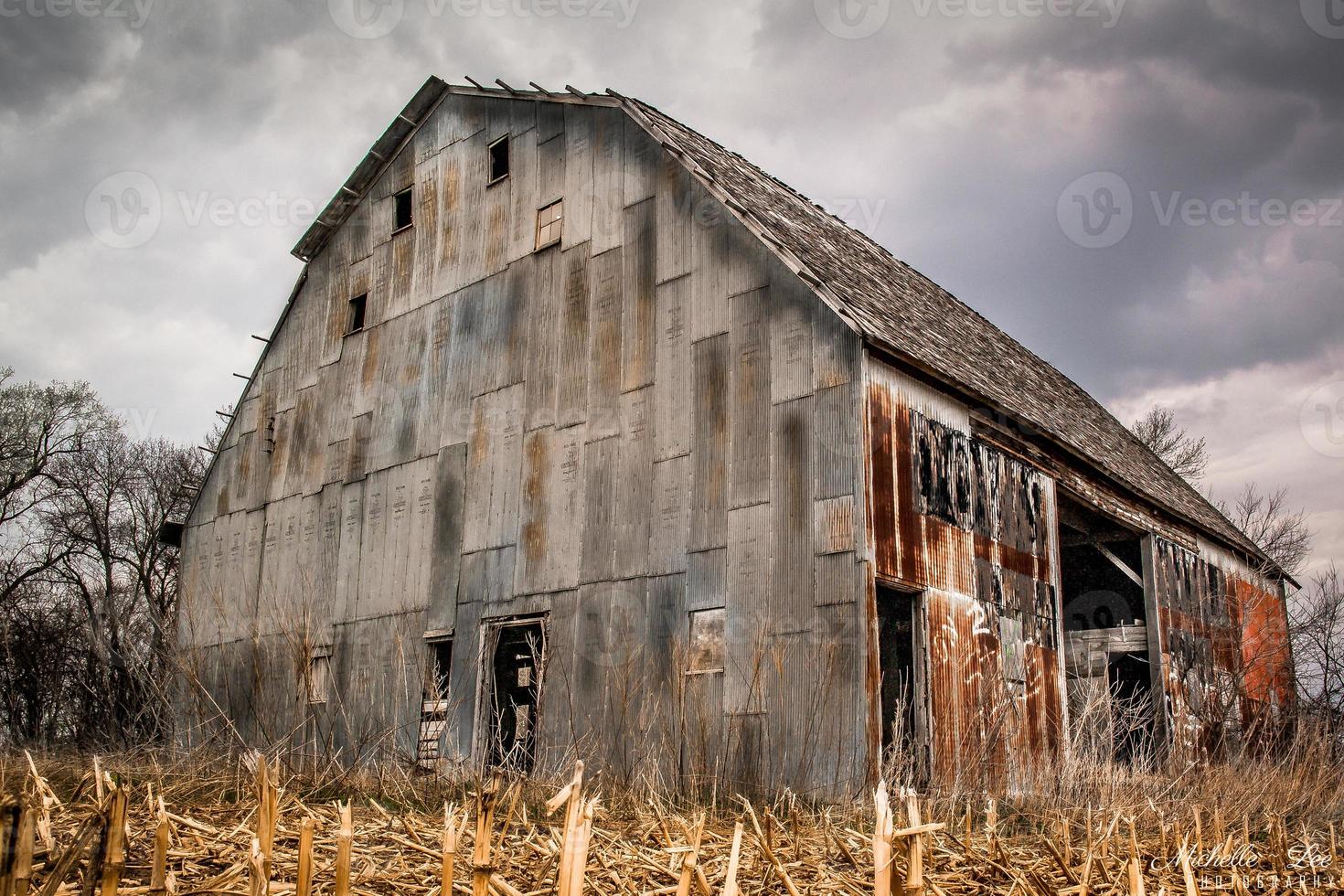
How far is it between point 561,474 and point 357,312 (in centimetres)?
556

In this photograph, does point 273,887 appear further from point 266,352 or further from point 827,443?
point 266,352

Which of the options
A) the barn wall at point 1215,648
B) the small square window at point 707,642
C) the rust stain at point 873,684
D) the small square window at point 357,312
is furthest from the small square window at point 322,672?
the barn wall at point 1215,648

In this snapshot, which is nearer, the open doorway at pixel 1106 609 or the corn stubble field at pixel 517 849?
the corn stubble field at pixel 517 849

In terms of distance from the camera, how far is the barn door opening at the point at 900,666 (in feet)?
33.9

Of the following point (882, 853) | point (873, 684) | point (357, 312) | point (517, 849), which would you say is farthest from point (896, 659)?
point (357, 312)

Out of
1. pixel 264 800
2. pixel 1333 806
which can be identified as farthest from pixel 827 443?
pixel 264 800

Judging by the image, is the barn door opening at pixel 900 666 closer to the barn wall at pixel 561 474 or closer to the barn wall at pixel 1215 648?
the barn wall at pixel 561 474

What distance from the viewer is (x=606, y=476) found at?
12039mm

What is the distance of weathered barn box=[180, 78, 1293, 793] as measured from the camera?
1034 cm

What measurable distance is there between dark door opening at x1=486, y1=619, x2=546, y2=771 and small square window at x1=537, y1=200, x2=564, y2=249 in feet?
15.6

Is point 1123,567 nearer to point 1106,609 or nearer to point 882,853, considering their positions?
point 1106,609

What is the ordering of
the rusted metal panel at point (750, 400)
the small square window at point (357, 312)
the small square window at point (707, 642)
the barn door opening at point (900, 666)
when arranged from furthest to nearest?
the small square window at point (357, 312) → the rusted metal panel at point (750, 400) → the small square window at point (707, 642) → the barn door opening at point (900, 666)

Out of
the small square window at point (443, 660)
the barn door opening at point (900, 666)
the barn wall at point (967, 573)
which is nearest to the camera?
the barn door opening at point (900, 666)

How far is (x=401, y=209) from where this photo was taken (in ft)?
53.5
